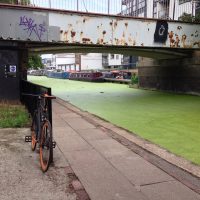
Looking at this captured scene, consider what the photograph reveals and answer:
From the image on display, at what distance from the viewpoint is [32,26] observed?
13.5 metres

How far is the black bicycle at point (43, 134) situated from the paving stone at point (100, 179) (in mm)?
450

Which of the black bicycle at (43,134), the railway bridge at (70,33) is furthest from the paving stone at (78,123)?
the railway bridge at (70,33)

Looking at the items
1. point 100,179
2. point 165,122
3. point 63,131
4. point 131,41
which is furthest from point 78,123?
point 131,41

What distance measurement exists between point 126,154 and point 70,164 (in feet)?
3.72

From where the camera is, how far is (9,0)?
952 inches

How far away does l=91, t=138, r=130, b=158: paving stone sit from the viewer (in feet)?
20.7

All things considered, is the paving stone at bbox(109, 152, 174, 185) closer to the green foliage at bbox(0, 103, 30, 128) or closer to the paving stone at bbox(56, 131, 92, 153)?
the paving stone at bbox(56, 131, 92, 153)

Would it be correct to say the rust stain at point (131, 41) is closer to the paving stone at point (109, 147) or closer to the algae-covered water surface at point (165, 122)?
the algae-covered water surface at point (165, 122)

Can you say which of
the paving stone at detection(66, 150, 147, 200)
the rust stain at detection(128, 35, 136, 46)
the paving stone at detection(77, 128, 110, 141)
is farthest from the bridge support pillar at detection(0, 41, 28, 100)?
the paving stone at detection(66, 150, 147, 200)

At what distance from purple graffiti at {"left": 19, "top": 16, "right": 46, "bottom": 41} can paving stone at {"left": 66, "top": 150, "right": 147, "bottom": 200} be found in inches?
Answer: 330

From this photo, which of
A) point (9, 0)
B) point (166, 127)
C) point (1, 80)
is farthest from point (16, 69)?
point (9, 0)

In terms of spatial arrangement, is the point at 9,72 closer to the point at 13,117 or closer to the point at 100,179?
the point at 13,117

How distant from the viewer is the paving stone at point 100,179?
14.1 feet

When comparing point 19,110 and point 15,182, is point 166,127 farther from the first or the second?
point 15,182
